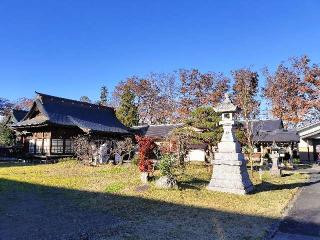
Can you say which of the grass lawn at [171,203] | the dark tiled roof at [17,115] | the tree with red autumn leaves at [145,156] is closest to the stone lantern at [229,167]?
the grass lawn at [171,203]

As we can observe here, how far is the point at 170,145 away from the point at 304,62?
99.0 feet

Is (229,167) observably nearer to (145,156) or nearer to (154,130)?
(145,156)

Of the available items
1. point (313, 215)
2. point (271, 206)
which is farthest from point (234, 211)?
point (313, 215)

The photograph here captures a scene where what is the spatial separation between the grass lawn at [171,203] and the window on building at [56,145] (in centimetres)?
1202

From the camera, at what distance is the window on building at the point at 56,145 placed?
29.1m

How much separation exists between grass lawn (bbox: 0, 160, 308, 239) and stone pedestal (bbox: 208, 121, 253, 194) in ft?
1.76

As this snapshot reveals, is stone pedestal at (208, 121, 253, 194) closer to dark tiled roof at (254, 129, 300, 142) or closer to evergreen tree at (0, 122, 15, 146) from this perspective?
dark tiled roof at (254, 129, 300, 142)

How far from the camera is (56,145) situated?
29.4 m

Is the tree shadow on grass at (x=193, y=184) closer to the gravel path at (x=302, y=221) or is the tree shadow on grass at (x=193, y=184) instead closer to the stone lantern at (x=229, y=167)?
the stone lantern at (x=229, y=167)

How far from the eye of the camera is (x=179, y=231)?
762 cm

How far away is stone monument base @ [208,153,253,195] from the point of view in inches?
504

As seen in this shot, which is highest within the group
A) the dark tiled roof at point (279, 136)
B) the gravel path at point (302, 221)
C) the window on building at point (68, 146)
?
the dark tiled roof at point (279, 136)

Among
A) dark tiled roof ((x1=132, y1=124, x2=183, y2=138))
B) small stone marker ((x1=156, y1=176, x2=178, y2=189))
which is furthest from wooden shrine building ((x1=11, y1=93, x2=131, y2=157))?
small stone marker ((x1=156, y1=176, x2=178, y2=189))

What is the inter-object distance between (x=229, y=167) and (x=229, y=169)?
0.08m
